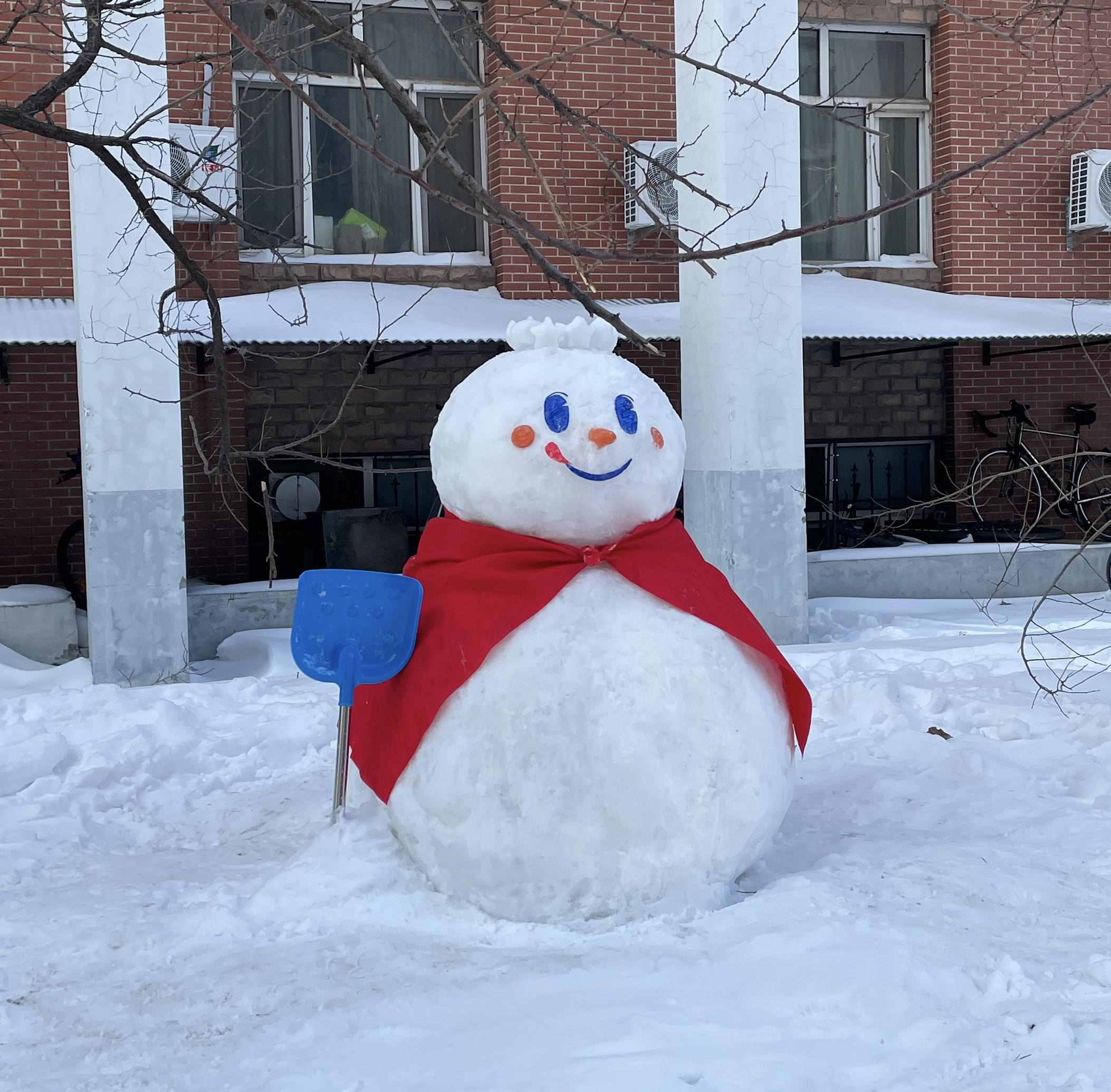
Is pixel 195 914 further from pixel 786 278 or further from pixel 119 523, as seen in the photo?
pixel 786 278

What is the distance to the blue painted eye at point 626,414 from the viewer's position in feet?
10.8

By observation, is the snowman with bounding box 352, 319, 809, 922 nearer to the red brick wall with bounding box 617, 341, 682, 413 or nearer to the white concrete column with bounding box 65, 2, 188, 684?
the white concrete column with bounding box 65, 2, 188, 684

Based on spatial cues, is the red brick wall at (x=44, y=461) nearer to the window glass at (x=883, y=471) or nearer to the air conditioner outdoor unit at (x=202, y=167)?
the air conditioner outdoor unit at (x=202, y=167)

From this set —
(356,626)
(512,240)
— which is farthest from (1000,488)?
(356,626)

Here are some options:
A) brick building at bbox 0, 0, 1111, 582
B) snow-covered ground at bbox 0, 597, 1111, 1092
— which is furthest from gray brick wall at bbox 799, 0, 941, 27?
snow-covered ground at bbox 0, 597, 1111, 1092

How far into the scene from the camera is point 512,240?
25.0ft

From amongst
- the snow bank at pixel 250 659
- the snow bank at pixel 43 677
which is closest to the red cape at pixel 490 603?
the snow bank at pixel 250 659

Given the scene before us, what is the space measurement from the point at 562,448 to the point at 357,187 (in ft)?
25.5

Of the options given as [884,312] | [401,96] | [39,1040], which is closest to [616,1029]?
[39,1040]

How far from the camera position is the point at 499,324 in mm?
8562

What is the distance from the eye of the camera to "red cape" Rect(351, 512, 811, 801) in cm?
326

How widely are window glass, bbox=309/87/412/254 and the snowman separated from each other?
7119 millimetres

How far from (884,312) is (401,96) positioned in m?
7.22

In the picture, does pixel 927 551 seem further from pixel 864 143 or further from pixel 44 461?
pixel 44 461
